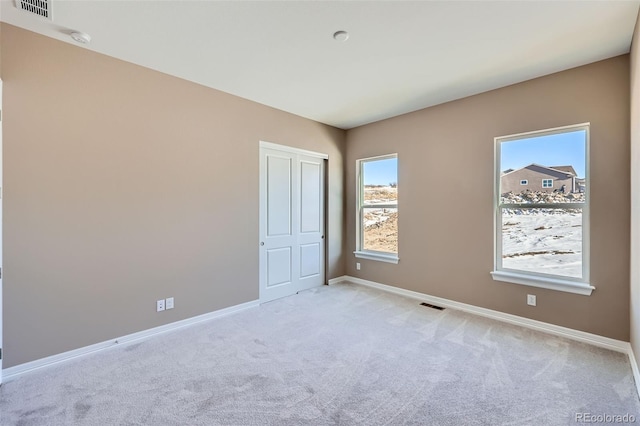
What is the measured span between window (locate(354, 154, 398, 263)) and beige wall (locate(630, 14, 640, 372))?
2525 mm

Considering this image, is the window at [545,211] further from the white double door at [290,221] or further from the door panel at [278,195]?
the door panel at [278,195]

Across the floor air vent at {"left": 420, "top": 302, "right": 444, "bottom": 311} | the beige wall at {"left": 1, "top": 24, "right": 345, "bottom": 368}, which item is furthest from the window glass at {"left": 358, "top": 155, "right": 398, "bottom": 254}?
the beige wall at {"left": 1, "top": 24, "right": 345, "bottom": 368}

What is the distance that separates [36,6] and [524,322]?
205 inches

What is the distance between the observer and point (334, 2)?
1.98 metres

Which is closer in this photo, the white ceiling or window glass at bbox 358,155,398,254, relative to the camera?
the white ceiling

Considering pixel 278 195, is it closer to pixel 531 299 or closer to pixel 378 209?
pixel 378 209

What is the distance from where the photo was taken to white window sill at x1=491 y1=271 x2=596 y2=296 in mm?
2834

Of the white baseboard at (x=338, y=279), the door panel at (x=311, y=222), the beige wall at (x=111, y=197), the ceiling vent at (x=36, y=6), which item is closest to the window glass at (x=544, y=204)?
the white baseboard at (x=338, y=279)

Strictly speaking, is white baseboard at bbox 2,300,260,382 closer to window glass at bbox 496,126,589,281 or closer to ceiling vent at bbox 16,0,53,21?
ceiling vent at bbox 16,0,53,21

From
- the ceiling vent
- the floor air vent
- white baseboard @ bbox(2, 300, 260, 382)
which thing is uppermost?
the ceiling vent

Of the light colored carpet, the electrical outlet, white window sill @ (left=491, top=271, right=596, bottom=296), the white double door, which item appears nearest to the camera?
the light colored carpet

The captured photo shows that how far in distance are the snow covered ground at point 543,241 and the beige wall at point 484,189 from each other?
163 mm

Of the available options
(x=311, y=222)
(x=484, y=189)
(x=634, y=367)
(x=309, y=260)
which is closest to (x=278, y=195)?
(x=311, y=222)

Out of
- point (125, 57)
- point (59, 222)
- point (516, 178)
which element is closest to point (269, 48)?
point (125, 57)
